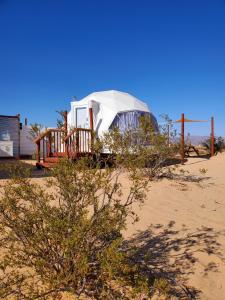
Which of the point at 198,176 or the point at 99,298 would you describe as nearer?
Answer: the point at 99,298

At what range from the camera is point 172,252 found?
15.1 feet

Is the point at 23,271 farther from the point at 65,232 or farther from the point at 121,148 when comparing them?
the point at 121,148

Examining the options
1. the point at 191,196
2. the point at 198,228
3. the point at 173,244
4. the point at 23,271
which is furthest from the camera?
the point at 191,196

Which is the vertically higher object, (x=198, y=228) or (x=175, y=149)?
(x=175, y=149)

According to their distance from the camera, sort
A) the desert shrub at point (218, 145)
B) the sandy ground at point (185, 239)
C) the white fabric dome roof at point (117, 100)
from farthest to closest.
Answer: the desert shrub at point (218, 145), the white fabric dome roof at point (117, 100), the sandy ground at point (185, 239)

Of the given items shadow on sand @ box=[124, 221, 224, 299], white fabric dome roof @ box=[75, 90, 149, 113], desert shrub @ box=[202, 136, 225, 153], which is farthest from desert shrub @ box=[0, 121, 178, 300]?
desert shrub @ box=[202, 136, 225, 153]

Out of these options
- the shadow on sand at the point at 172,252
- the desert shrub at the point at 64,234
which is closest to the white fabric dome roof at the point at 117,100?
the shadow on sand at the point at 172,252

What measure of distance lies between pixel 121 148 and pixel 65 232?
131cm

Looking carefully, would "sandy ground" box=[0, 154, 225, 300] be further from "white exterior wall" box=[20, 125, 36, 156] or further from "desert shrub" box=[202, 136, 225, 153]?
"desert shrub" box=[202, 136, 225, 153]

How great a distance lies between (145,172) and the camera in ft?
34.1

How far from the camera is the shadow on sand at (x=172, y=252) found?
3.72 meters

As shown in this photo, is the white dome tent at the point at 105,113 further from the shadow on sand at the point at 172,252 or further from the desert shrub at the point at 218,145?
the shadow on sand at the point at 172,252

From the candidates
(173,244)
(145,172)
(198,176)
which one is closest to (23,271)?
(173,244)

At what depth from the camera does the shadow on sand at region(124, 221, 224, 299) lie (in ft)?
12.2
